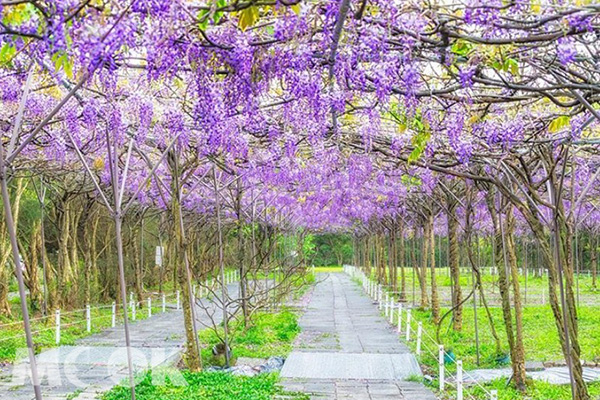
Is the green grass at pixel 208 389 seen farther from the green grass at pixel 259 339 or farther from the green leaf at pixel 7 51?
the green leaf at pixel 7 51

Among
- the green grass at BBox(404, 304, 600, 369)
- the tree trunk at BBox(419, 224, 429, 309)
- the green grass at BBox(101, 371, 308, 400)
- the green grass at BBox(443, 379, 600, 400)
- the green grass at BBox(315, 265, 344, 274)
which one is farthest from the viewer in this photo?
the green grass at BBox(315, 265, 344, 274)

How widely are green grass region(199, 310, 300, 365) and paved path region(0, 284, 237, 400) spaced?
524mm

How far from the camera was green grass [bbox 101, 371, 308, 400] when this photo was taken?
7457 millimetres

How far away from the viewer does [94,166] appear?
12.1 m

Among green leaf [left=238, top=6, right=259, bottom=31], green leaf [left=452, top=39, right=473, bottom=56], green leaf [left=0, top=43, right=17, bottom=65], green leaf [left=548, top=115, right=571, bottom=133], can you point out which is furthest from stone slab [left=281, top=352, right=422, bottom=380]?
green leaf [left=238, top=6, right=259, bottom=31]

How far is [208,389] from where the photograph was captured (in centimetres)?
776

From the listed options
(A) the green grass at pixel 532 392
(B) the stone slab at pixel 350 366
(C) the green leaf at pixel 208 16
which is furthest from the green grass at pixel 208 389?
(C) the green leaf at pixel 208 16

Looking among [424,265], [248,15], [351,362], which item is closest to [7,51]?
[248,15]

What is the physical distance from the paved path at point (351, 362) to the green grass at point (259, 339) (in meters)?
0.26

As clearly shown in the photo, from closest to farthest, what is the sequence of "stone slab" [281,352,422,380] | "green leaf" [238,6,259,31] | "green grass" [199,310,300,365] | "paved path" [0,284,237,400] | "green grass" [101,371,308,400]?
"green leaf" [238,6,259,31]
"green grass" [101,371,308,400]
"paved path" [0,284,237,400]
"stone slab" [281,352,422,380]
"green grass" [199,310,300,365]

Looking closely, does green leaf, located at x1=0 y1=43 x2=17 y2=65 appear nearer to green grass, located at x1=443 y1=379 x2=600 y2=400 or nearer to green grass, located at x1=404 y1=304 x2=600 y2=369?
green grass, located at x1=443 y1=379 x2=600 y2=400

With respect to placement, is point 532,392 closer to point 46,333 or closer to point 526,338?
point 526,338

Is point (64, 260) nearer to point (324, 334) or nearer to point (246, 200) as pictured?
point (246, 200)

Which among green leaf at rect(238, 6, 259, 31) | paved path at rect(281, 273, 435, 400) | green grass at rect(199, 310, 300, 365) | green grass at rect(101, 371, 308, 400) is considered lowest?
paved path at rect(281, 273, 435, 400)
